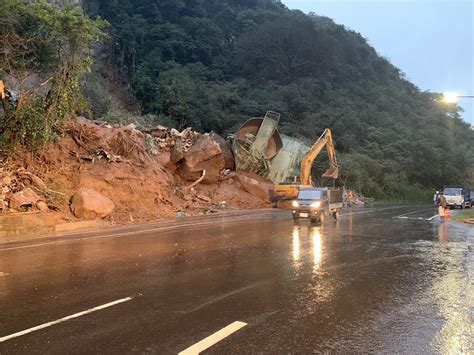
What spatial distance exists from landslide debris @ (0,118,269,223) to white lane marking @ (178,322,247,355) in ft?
45.5

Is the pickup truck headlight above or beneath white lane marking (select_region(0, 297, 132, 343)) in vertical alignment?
above

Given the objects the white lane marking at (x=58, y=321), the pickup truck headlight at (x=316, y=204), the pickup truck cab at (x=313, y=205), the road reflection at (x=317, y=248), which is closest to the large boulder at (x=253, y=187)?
the pickup truck cab at (x=313, y=205)

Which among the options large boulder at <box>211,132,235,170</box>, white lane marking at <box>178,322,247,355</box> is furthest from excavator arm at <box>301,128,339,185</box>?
white lane marking at <box>178,322,247,355</box>

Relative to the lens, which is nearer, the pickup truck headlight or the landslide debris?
the landslide debris

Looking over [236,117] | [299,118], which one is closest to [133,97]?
[236,117]

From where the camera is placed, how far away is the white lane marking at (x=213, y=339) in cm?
476

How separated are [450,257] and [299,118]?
174 ft

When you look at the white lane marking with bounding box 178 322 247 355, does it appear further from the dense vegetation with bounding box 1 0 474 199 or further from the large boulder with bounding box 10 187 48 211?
the dense vegetation with bounding box 1 0 474 199

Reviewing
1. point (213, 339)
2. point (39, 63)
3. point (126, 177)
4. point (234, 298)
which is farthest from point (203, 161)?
point (213, 339)

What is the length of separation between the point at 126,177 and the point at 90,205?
430 cm

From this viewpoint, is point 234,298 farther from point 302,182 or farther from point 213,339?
point 302,182

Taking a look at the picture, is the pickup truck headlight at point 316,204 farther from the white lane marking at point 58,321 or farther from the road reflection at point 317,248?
the white lane marking at point 58,321

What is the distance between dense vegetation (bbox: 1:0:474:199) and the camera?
5525 cm

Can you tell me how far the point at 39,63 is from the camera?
21516 millimetres
